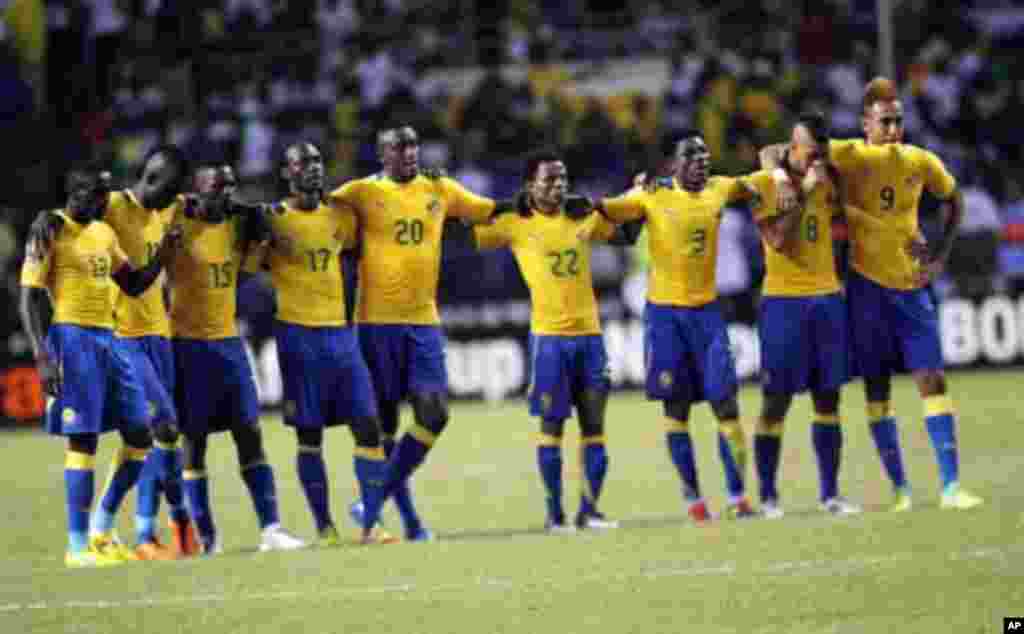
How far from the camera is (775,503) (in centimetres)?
1608

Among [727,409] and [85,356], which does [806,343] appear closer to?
[727,409]

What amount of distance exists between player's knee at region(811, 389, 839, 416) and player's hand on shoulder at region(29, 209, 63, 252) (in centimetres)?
493

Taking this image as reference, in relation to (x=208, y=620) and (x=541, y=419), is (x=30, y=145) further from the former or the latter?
(x=208, y=620)

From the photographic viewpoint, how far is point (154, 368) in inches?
612

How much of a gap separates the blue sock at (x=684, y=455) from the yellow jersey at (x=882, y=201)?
5.09 ft

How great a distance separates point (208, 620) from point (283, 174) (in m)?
4.69

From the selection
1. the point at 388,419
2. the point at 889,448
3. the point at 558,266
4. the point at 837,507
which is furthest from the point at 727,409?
the point at 388,419

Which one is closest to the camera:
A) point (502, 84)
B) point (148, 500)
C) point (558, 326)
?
point (148, 500)

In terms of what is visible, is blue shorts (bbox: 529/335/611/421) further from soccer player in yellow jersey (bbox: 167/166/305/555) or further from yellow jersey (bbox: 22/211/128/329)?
yellow jersey (bbox: 22/211/128/329)

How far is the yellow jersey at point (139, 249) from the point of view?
15.5 metres

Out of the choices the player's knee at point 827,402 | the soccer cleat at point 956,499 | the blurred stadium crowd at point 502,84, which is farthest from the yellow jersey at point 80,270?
the blurred stadium crowd at point 502,84

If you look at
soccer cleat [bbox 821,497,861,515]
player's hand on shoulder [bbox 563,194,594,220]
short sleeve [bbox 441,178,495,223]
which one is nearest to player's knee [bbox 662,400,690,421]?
soccer cleat [bbox 821,497,861,515]

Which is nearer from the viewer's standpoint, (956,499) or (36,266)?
(36,266)

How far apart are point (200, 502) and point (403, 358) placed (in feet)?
5.15
